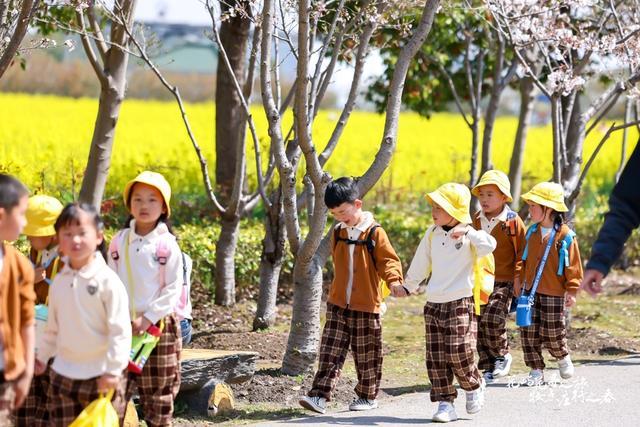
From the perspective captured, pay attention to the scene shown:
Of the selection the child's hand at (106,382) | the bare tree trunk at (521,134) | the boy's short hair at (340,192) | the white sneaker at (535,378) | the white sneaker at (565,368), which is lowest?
the white sneaker at (535,378)

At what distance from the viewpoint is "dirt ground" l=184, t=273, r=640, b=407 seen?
26.3 ft

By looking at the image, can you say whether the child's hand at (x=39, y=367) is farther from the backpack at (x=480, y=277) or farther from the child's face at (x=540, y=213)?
the child's face at (x=540, y=213)

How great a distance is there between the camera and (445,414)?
7.39m

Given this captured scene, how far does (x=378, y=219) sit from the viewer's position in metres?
14.0

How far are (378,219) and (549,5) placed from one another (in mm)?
3595

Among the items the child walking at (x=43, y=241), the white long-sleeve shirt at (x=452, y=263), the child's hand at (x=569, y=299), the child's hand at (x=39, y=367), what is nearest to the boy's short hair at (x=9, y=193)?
the child's hand at (x=39, y=367)

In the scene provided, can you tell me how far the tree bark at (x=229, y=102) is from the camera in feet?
40.0

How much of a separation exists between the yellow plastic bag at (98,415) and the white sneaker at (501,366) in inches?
158

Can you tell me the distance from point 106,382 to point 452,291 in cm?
276

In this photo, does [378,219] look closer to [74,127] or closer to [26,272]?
[26,272]

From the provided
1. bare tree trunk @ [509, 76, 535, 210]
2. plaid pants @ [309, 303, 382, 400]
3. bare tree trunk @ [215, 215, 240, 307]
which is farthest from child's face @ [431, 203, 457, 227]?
bare tree trunk @ [509, 76, 535, 210]

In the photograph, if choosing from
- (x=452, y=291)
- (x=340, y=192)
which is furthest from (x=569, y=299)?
(x=340, y=192)

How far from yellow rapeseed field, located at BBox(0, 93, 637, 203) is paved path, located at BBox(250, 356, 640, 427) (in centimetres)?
518

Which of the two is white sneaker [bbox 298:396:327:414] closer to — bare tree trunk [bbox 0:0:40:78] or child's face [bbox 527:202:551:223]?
child's face [bbox 527:202:551:223]
